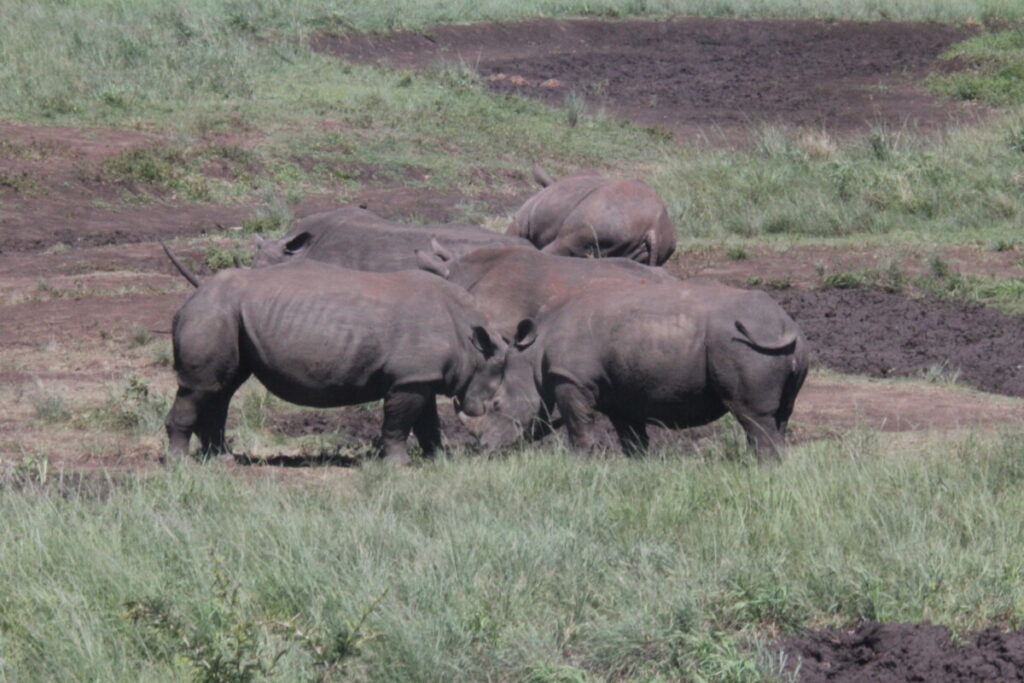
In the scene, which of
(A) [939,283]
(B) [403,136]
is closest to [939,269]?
(A) [939,283]

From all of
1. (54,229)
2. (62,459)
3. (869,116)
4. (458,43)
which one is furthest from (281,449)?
(458,43)

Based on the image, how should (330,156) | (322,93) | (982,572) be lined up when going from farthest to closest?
(322,93)
(330,156)
(982,572)

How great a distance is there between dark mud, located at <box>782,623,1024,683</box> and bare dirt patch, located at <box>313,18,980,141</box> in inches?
907

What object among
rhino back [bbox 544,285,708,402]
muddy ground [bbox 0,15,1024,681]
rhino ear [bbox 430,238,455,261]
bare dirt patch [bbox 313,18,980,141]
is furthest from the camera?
bare dirt patch [bbox 313,18,980,141]

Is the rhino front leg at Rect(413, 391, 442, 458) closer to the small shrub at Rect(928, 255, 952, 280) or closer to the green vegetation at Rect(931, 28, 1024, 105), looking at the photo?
the small shrub at Rect(928, 255, 952, 280)

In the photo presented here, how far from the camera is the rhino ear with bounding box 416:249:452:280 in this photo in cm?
1144

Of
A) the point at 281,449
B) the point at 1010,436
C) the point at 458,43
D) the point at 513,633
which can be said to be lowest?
the point at 458,43

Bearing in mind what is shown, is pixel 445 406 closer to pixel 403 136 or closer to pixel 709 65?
pixel 403 136

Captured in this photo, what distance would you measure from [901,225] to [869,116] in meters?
13.1

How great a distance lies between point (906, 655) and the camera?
606cm

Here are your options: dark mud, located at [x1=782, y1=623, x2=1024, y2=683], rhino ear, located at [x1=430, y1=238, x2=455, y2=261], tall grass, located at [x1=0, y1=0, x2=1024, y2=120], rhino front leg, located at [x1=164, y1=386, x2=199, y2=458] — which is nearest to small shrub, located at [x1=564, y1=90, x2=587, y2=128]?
tall grass, located at [x1=0, y1=0, x2=1024, y2=120]

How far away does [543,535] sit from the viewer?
6953 mm

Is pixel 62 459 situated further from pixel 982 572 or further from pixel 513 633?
pixel 982 572

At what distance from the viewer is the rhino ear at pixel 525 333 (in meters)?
10.1
